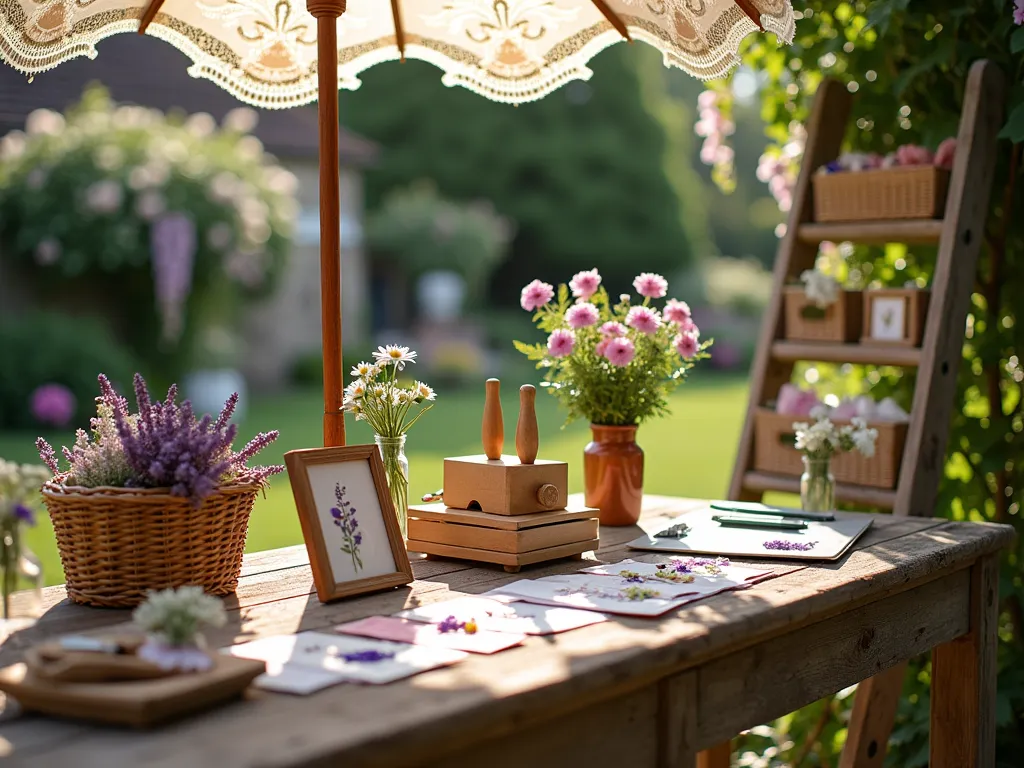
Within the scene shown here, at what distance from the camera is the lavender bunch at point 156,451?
1.57 m

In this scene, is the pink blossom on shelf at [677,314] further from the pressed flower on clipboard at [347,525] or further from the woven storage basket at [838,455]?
the pressed flower on clipboard at [347,525]

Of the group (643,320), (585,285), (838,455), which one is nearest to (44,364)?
(838,455)

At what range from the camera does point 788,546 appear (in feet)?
6.60

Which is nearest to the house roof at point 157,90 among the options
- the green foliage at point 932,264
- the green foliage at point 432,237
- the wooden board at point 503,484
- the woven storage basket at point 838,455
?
the green foliage at point 432,237

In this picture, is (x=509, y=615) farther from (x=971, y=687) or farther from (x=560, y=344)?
(x=971, y=687)

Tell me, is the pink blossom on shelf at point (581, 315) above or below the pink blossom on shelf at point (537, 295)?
below

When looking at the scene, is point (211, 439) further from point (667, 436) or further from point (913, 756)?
point (667, 436)

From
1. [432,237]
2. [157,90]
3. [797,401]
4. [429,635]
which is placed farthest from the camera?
[432,237]

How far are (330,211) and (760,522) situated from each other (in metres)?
0.98

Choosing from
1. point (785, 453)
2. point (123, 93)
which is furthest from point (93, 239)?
point (785, 453)

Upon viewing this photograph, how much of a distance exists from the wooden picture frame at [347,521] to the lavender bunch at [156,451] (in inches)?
2.5

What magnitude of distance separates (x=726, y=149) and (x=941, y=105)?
1.02 m

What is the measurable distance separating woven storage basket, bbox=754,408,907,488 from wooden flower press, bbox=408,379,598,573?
102 centimetres

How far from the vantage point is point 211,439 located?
1604 mm
